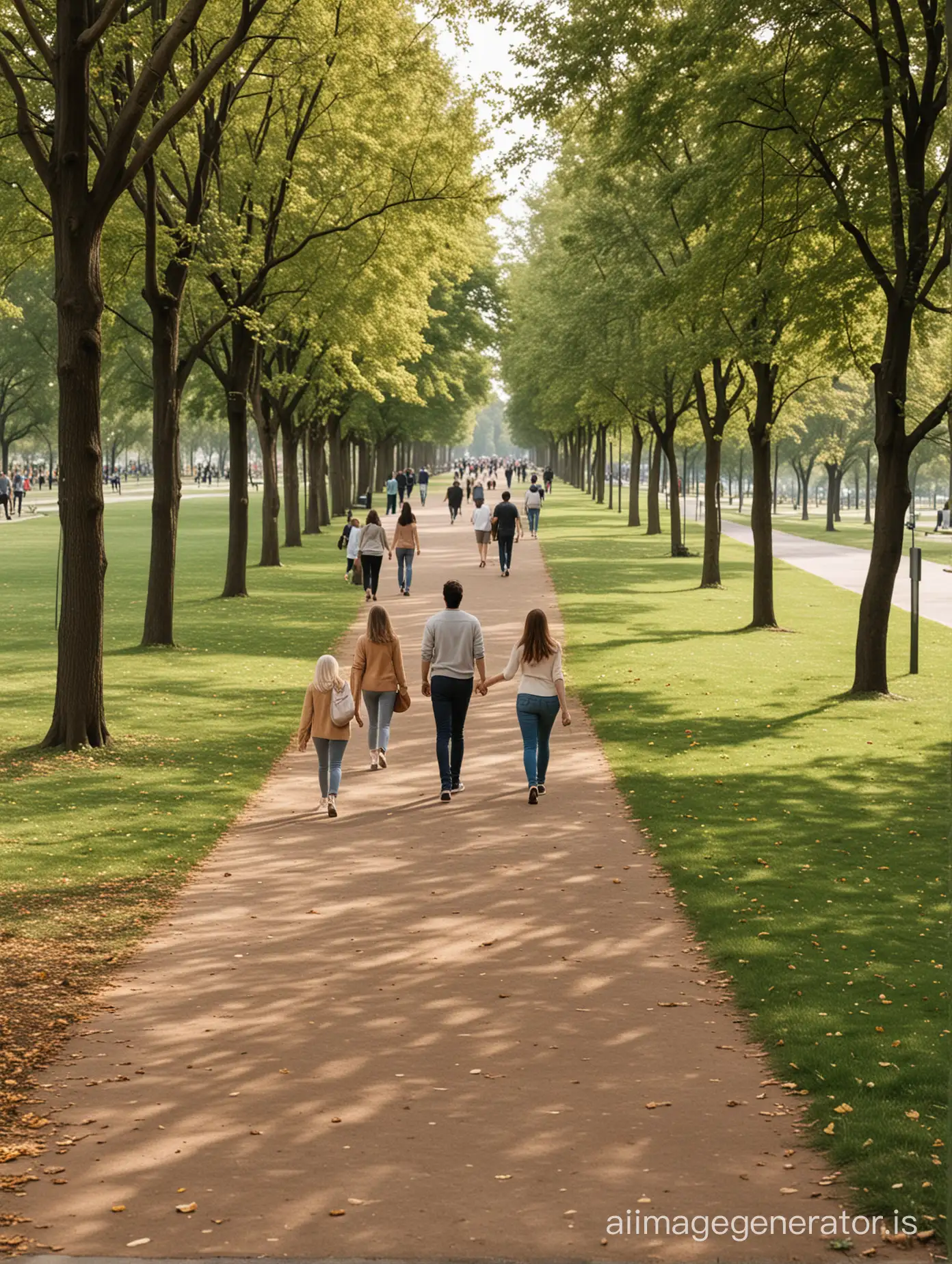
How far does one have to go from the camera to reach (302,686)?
1823 centimetres

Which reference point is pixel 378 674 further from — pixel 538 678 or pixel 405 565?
pixel 405 565

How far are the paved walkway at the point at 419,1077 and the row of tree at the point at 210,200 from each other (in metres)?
5.28

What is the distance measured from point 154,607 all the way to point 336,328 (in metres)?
8.42

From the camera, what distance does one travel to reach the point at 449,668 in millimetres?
12055

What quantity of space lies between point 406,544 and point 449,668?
Result: 15669 mm

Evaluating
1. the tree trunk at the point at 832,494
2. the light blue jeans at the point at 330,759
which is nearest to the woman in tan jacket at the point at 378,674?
the light blue jeans at the point at 330,759

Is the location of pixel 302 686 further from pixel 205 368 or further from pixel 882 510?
pixel 205 368

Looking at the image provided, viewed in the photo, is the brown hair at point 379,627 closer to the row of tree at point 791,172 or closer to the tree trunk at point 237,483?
the row of tree at point 791,172

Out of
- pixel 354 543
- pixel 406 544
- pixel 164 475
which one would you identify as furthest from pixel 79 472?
pixel 354 543

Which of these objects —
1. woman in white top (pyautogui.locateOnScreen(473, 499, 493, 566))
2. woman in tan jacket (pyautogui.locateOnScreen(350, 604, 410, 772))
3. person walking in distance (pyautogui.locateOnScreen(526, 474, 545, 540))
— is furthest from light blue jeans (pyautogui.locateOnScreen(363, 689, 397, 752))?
person walking in distance (pyautogui.locateOnScreen(526, 474, 545, 540))

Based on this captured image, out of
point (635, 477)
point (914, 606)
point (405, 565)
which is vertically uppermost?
point (635, 477)

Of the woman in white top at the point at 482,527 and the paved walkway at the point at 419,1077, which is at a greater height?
the woman in white top at the point at 482,527

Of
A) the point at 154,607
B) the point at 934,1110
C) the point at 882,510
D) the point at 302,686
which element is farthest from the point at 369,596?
the point at 934,1110

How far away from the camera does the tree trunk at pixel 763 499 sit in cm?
2395
